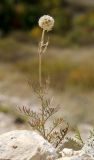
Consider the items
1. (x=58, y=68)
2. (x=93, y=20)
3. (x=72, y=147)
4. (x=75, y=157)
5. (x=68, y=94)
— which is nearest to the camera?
(x=75, y=157)

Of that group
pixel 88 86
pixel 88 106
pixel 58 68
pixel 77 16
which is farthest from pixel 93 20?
pixel 88 106

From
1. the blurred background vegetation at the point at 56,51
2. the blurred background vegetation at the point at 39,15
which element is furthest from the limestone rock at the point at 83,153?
the blurred background vegetation at the point at 39,15

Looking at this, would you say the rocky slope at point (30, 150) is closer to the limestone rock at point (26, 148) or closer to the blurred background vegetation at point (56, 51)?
the limestone rock at point (26, 148)

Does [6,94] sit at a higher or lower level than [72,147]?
lower

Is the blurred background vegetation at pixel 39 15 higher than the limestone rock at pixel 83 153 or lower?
lower

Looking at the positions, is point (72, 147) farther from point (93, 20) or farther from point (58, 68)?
point (93, 20)
